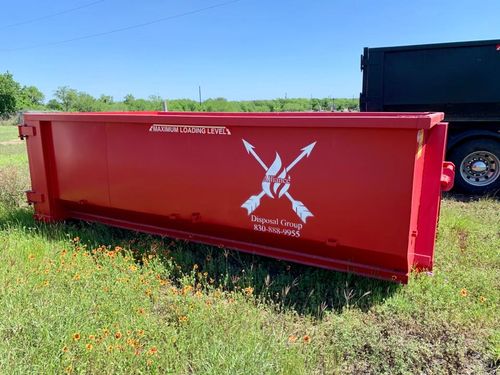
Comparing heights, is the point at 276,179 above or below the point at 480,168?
above

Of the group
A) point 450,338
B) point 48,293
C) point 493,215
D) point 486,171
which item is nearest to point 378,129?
point 450,338

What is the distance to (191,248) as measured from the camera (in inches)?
164

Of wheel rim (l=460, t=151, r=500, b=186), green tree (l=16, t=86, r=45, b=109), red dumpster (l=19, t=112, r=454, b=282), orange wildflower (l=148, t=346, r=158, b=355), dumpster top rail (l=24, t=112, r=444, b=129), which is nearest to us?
orange wildflower (l=148, t=346, r=158, b=355)

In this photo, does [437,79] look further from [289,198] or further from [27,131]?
[27,131]

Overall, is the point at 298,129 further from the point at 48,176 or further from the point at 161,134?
the point at 48,176

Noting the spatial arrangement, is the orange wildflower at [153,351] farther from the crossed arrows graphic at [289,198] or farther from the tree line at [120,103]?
the tree line at [120,103]

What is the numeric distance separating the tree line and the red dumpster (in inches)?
1719

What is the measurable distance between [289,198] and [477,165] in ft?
15.1

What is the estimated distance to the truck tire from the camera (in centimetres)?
641

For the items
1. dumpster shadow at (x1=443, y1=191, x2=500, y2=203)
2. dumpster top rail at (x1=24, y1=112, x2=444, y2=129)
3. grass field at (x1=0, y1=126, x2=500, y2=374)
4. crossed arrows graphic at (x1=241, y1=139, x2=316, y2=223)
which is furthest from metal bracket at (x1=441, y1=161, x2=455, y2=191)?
dumpster shadow at (x1=443, y1=191, x2=500, y2=203)

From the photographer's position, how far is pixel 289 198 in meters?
3.29

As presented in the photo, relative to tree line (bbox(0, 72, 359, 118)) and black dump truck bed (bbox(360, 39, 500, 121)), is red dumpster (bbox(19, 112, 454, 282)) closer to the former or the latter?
black dump truck bed (bbox(360, 39, 500, 121))

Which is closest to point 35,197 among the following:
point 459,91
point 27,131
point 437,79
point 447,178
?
point 27,131

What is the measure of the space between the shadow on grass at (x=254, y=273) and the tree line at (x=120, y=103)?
43661 millimetres
